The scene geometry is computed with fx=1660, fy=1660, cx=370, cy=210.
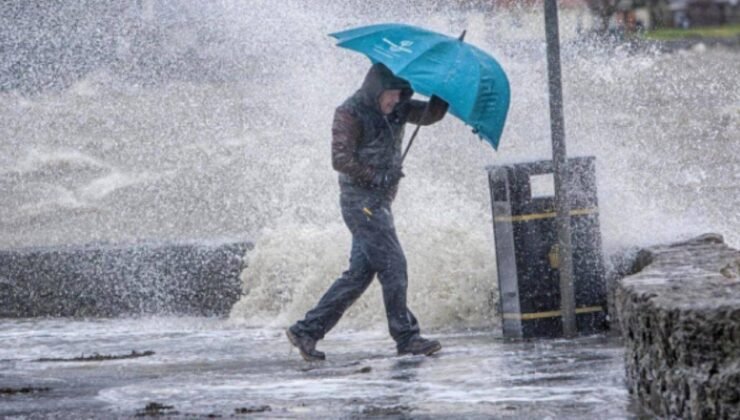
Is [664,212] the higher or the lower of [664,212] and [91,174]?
the lower

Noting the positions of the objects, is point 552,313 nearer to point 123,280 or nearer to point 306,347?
point 306,347

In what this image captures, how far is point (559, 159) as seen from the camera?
9.55m

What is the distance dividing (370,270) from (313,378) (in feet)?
3.23

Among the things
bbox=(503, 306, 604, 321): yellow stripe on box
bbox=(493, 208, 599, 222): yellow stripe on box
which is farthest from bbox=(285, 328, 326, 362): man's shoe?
bbox=(493, 208, 599, 222): yellow stripe on box

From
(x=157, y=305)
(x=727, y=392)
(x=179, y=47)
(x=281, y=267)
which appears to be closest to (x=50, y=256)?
(x=157, y=305)

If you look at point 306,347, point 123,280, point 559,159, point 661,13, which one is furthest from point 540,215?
point 661,13

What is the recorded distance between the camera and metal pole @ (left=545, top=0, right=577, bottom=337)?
9492 mm

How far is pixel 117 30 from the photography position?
77.3 feet

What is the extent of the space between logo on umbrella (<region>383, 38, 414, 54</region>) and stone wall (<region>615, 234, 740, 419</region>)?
6.84ft

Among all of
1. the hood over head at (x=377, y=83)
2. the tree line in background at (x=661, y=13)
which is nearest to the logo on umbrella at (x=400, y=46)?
the hood over head at (x=377, y=83)

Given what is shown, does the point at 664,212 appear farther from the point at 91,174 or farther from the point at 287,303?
the point at 91,174

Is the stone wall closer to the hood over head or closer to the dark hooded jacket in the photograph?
the dark hooded jacket

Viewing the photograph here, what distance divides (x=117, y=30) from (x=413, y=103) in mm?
14755

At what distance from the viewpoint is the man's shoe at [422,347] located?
9484mm
